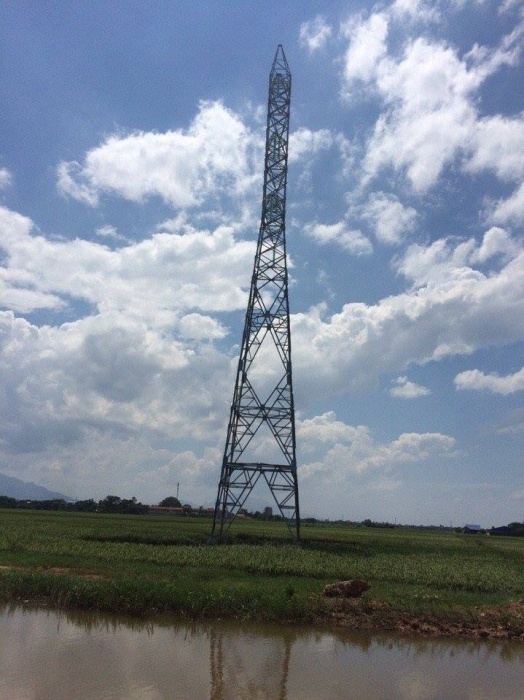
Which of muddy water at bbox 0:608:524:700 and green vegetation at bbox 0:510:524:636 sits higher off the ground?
green vegetation at bbox 0:510:524:636

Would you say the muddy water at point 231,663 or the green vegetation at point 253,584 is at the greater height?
the green vegetation at point 253,584

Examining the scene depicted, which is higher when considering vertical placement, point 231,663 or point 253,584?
point 253,584

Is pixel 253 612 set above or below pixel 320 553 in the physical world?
below

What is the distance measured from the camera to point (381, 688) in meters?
10.7

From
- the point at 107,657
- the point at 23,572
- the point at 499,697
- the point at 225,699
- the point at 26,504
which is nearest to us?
the point at 225,699

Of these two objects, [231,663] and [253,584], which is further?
Answer: [253,584]

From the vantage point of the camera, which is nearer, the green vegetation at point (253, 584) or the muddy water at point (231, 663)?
the muddy water at point (231, 663)

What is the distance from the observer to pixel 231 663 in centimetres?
1145

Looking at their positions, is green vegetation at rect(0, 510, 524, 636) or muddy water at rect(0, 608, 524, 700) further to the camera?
green vegetation at rect(0, 510, 524, 636)

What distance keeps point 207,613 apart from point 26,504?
329 feet

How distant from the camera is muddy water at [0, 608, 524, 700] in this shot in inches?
393

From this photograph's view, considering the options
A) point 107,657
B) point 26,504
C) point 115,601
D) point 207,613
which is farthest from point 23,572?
point 26,504

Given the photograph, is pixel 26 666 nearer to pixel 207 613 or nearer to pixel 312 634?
pixel 207 613

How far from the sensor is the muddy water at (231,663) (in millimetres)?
9977
